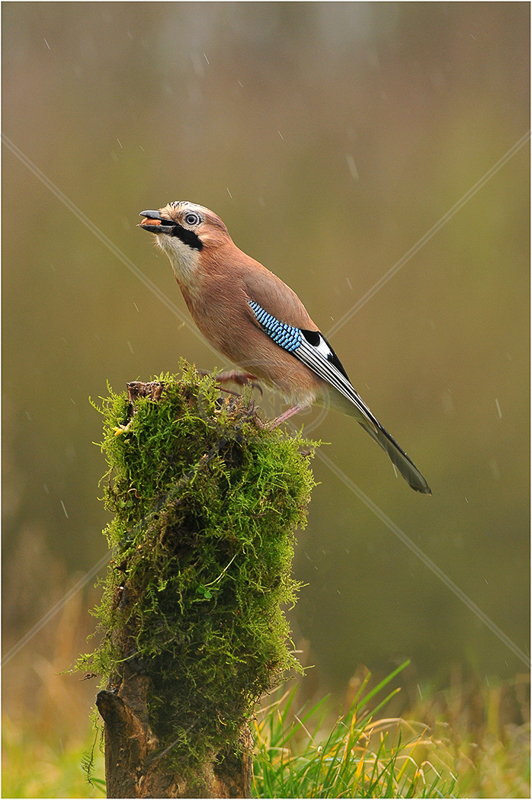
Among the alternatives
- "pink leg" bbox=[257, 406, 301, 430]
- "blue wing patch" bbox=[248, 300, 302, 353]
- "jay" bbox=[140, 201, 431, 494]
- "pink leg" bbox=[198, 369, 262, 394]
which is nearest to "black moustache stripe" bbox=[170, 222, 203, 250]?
"jay" bbox=[140, 201, 431, 494]

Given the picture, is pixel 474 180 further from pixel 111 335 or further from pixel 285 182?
pixel 111 335

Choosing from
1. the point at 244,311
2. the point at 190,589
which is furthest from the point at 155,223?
the point at 190,589

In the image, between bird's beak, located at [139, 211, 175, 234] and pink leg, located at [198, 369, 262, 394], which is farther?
pink leg, located at [198, 369, 262, 394]

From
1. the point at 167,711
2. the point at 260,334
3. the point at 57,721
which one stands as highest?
the point at 260,334

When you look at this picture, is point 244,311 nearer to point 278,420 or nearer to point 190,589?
point 278,420

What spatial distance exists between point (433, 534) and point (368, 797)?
17.7 feet

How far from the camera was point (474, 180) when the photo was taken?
8.92 m

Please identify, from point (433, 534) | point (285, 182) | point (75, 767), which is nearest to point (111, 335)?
point (285, 182)

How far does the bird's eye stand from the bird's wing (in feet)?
1.60

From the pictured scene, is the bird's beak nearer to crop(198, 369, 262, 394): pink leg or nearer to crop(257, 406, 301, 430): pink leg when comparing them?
crop(198, 369, 262, 394): pink leg

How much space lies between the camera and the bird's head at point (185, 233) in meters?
3.79

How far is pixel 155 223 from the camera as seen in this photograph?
3689 millimetres

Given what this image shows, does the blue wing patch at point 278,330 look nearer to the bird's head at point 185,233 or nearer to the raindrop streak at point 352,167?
the bird's head at point 185,233

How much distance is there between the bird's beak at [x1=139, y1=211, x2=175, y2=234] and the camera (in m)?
3.65
